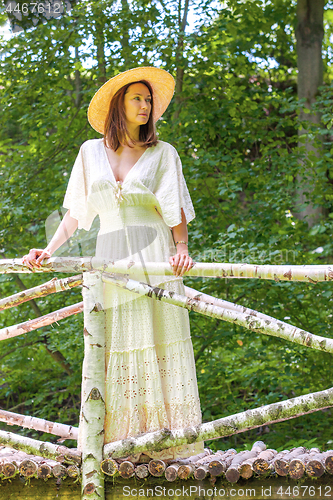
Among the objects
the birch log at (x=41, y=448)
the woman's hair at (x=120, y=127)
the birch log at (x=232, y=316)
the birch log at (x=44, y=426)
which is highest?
the woman's hair at (x=120, y=127)

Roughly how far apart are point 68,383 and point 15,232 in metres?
1.59

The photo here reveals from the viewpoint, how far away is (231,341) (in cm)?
489

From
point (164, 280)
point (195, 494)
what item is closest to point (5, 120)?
point (164, 280)

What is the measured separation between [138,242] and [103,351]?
1.50ft

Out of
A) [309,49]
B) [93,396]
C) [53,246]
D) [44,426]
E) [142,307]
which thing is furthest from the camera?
[309,49]

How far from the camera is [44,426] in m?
2.36

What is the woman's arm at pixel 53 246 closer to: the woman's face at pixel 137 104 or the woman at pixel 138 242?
the woman at pixel 138 242

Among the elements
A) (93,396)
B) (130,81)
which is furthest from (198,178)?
(93,396)

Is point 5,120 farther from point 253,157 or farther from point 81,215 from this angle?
point 81,215

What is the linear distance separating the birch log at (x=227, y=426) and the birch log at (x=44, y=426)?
0.39 meters

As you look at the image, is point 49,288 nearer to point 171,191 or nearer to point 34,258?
point 34,258

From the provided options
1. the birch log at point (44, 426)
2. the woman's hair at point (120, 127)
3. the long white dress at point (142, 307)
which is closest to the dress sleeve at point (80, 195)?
the long white dress at point (142, 307)

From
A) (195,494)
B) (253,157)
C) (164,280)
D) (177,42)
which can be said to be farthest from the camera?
(253,157)

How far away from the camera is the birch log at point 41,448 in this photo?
2.02 metres
